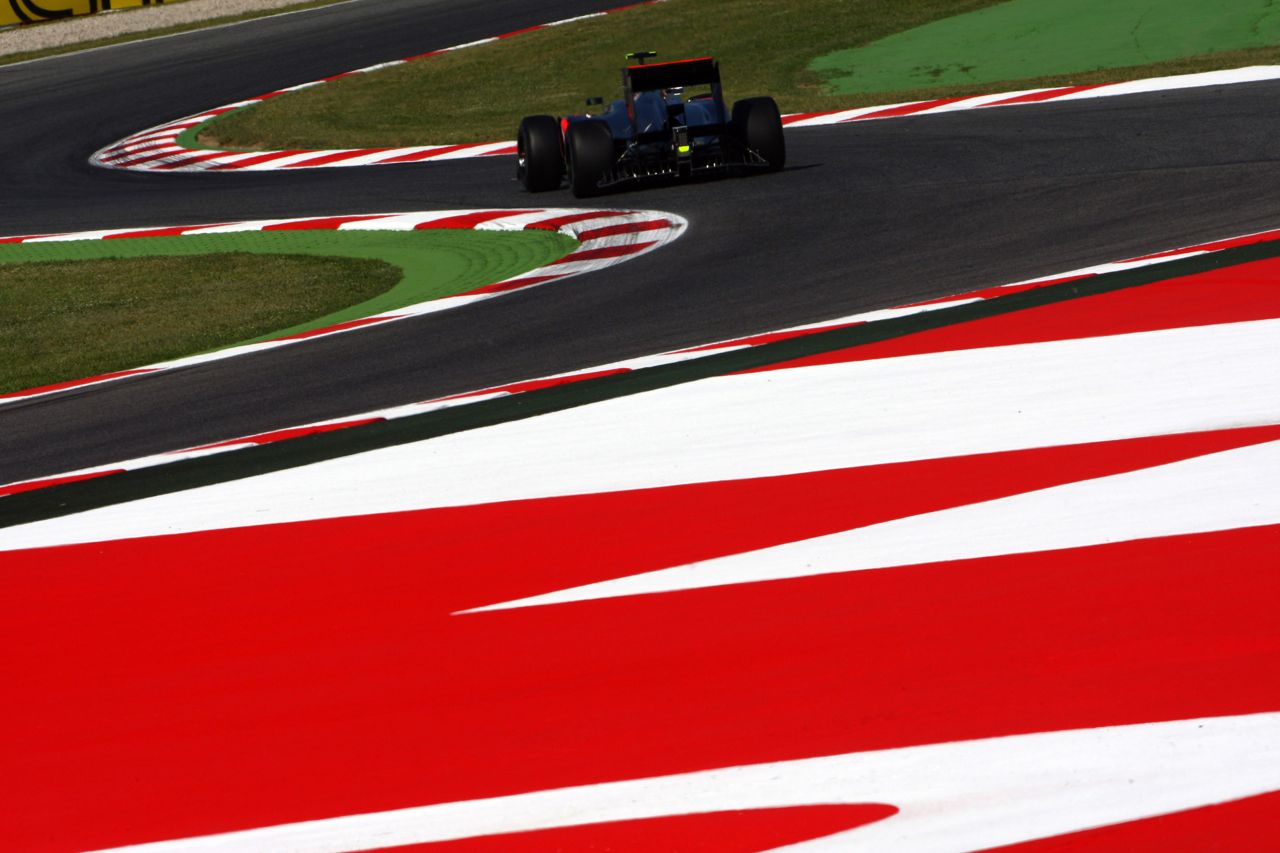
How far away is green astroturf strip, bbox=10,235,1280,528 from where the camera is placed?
14.7 ft

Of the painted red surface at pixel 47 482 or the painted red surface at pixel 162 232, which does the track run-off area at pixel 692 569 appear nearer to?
the painted red surface at pixel 47 482

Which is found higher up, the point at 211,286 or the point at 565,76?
the point at 565,76

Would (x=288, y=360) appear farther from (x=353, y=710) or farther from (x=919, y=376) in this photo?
(x=353, y=710)

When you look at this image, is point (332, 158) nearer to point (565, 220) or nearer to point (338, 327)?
point (565, 220)

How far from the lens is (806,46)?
19.2m

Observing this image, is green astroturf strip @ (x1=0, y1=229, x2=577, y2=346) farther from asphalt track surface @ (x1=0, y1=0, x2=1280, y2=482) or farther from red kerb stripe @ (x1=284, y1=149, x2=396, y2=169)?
red kerb stripe @ (x1=284, y1=149, x2=396, y2=169)

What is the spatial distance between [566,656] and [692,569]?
18.7 inches

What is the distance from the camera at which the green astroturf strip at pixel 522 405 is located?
4.49 metres

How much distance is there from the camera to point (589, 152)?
1097 centimetres

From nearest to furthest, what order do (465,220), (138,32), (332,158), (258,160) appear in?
(465,220), (332,158), (258,160), (138,32)

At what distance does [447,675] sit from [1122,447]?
1732 millimetres

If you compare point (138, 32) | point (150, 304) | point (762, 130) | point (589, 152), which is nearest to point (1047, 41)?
point (762, 130)

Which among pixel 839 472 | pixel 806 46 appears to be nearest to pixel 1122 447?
pixel 839 472

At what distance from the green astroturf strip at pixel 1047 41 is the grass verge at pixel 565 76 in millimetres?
355
